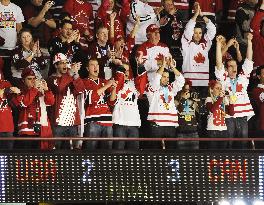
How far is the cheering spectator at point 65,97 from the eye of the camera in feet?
34.7

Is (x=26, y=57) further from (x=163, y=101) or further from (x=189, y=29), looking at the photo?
(x=189, y=29)

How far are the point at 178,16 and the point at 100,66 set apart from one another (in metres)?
1.97

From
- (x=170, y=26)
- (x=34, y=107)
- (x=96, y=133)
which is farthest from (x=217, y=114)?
(x=34, y=107)

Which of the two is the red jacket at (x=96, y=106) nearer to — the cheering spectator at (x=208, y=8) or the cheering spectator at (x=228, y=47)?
the cheering spectator at (x=228, y=47)

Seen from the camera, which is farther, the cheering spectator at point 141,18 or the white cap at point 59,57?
the cheering spectator at point 141,18

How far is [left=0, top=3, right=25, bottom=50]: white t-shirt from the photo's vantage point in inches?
450

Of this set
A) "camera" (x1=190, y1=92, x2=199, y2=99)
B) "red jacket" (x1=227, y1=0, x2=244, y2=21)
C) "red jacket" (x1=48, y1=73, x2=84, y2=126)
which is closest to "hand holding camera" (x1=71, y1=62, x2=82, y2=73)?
"red jacket" (x1=48, y1=73, x2=84, y2=126)

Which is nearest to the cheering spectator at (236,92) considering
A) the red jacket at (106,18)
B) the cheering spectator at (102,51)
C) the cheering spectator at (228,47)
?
the cheering spectator at (228,47)

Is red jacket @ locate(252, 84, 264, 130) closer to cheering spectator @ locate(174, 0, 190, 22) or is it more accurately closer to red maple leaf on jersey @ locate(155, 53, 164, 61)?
red maple leaf on jersey @ locate(155, 53, 164, 61)

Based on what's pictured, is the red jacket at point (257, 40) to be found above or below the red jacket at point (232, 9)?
below

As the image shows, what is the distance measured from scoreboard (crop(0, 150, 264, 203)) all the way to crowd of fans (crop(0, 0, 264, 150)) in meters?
0.55

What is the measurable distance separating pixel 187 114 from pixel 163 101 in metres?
0.39

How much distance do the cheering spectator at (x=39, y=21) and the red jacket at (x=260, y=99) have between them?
299 cm

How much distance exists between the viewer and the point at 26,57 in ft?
35.6
